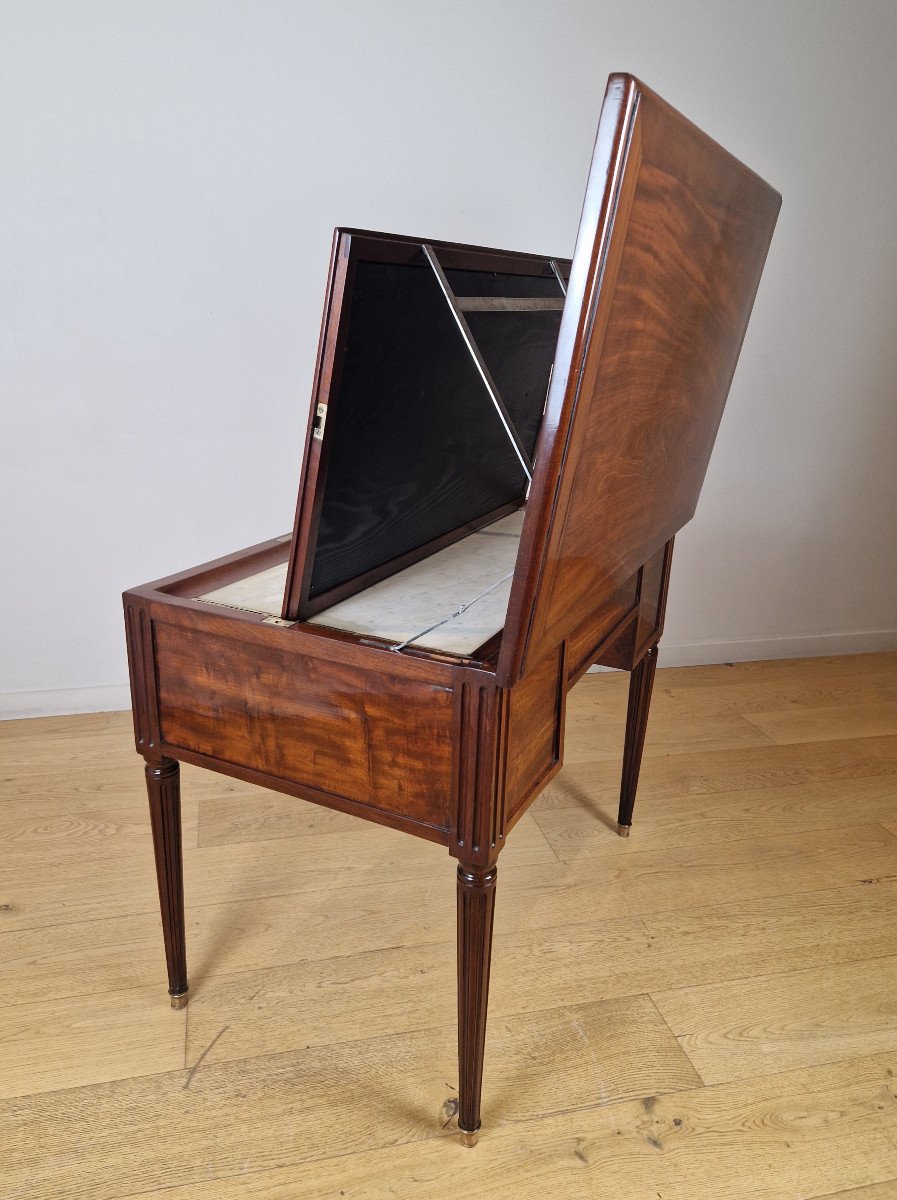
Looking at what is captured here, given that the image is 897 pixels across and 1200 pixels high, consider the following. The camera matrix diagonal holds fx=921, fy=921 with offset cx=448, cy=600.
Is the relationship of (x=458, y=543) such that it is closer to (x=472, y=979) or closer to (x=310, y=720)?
(x=310, y=720)

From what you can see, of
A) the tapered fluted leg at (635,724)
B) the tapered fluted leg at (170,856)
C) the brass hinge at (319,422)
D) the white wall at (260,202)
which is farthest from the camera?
the white wall at (260,202)

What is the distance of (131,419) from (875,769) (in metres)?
2.12

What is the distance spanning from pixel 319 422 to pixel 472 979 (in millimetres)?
751

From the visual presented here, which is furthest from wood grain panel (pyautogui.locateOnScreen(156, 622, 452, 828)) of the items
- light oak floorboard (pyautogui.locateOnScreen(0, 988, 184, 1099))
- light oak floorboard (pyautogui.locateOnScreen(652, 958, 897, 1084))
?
light oak floorboard (pyautogui.locateOnScreen(652, 958, 897, 1084))

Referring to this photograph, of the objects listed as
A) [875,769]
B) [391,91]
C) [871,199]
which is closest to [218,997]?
[875,769]

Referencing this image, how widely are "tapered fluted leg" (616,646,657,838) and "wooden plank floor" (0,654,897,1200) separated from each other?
0.12m

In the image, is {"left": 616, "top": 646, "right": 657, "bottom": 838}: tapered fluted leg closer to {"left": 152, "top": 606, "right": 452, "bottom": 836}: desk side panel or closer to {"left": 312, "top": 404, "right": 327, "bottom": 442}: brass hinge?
{"left": 152, "top": 606, "right": 452, "bottom": 836}: desk side panel

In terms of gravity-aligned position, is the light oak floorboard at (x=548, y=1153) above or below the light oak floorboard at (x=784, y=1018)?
below

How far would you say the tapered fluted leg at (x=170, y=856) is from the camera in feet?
4.62

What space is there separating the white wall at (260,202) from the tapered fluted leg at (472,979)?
5.17 feet

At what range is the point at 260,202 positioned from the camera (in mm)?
2271

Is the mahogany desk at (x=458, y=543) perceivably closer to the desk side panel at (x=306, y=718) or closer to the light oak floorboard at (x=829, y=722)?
the desk side panel at (x=306, y=718)

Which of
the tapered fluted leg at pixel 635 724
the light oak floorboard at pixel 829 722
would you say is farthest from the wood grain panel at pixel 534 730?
the light oak floorboard at pixel 829 722

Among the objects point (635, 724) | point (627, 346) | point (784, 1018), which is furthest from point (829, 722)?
point (627, 346)
